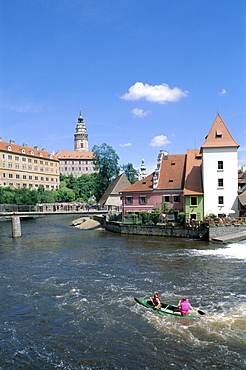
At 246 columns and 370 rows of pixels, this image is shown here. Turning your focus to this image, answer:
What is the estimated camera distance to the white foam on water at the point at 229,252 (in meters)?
34.5

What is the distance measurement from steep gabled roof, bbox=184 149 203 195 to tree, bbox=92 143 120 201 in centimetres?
3310

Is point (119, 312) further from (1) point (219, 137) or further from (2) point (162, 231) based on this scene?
(1) point (219, 137)

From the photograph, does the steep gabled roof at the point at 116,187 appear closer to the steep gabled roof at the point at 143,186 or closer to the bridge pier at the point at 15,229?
the steep gabled roof at the point at 143,186

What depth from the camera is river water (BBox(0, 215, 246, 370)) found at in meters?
15.0

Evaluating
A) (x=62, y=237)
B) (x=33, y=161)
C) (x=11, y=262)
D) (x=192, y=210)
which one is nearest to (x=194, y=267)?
(x=11, y=262)

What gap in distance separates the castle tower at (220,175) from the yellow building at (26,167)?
288 feet

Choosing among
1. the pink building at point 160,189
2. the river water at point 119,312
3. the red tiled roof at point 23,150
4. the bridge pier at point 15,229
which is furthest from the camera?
the red tiled roof at point 23,150

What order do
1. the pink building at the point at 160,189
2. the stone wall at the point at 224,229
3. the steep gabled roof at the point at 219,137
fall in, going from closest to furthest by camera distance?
the stone wall at the point at 224,229 → the steep gabled roof at the point at 219,137 → the pink building at the point at 160,189

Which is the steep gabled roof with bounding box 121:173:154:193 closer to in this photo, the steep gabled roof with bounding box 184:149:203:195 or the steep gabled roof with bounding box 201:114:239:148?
the steep gabled roof with bounding box 184:149:203:195

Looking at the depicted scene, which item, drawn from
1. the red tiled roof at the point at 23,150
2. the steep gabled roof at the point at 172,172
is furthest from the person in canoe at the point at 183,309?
the red tiled roof at the point at 23,150

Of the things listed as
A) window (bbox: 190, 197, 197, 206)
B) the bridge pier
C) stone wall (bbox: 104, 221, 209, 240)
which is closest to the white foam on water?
stone wall (bbox: 104, 221, 209, 240)

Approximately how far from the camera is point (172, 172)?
60.9 meters

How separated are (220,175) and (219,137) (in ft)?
21.0

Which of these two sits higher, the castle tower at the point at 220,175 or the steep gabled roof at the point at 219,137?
the steep gabled roof at the point at 219,137
